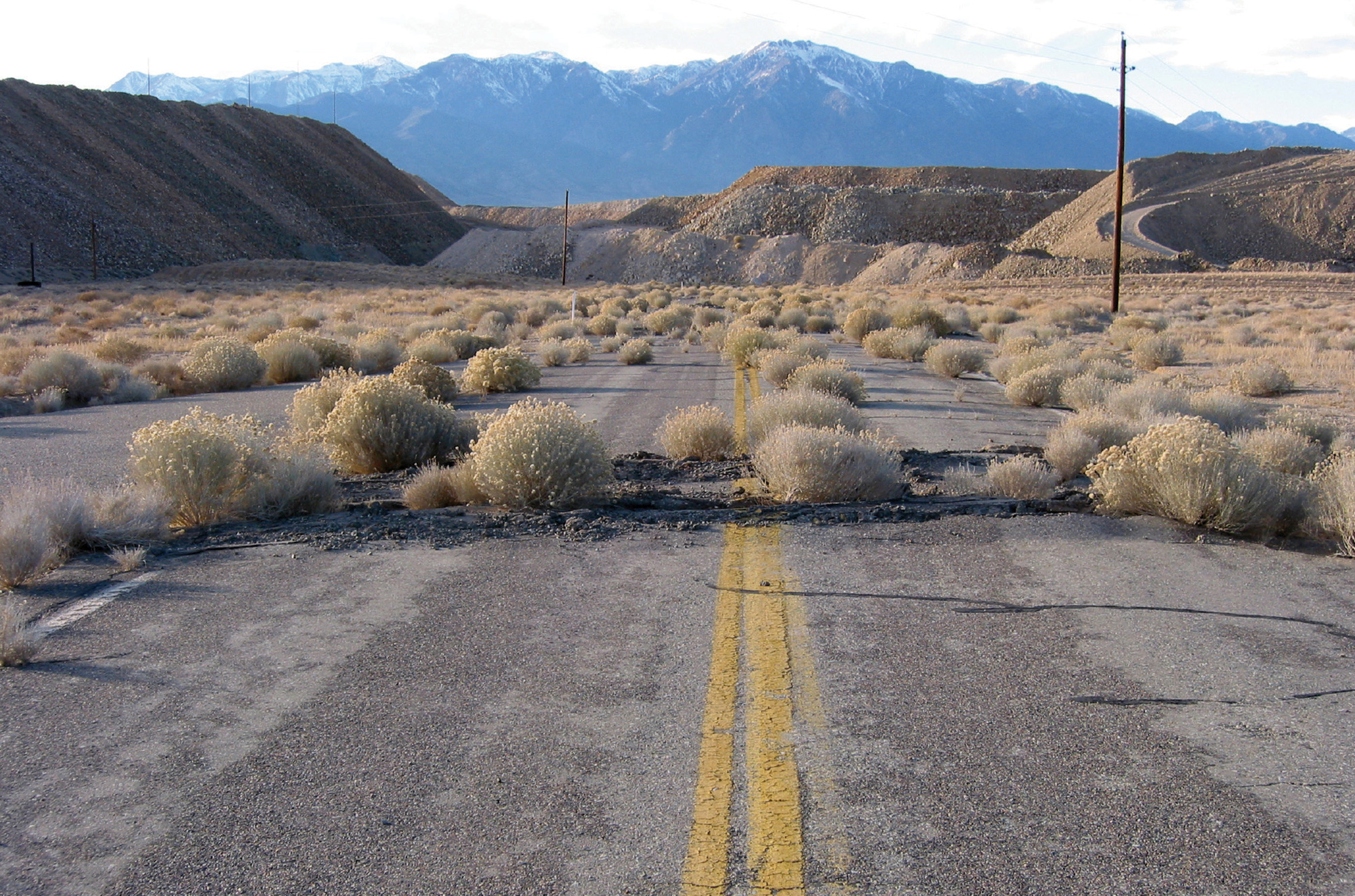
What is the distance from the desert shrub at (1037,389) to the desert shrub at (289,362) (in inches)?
474

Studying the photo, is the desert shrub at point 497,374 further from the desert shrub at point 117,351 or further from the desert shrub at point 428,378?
the desert shrub at point 117,351

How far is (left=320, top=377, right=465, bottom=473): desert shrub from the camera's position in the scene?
29.5 ft

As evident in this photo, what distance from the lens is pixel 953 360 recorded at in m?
17.5

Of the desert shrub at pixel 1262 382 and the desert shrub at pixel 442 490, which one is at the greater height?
the desert shrub at pixel 1262 382

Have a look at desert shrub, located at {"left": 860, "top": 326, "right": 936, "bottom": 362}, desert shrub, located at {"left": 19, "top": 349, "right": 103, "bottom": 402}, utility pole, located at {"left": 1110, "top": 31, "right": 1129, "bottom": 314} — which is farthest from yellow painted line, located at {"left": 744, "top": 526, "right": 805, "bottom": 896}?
utility pole, located at {"left": 1110, "top": 31, "right": 1129, "bottom": 314}

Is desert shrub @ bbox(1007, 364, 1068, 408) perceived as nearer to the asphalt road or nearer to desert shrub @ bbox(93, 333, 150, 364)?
the asphalt road

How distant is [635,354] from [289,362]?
6461 mm

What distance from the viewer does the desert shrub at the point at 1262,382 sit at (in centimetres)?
1495

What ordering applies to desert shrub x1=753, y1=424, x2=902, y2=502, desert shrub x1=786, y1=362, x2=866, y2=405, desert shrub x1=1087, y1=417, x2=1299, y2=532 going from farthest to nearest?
desert shrub x1=786, y1=362, x2=866, y2=405, desert shrub x1=753, y1=424, x2=902, y2=502, desert shrub x1=1087, y1=417, x2=1299, y2=532

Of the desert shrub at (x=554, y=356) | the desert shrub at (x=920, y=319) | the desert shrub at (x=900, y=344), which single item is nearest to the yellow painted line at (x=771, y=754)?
the desert shrub at (x=554, y=356)

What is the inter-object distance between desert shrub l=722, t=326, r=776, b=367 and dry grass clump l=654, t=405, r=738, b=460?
891 centimetres

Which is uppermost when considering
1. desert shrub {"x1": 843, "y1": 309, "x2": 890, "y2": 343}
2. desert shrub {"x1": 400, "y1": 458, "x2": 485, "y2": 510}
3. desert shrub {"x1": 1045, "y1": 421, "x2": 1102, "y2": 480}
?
desert shrub {"x1": 843, "y1": 309, "x2": 890, "y2": 343}

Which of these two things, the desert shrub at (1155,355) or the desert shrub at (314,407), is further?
the desert shrub at (1155,355)

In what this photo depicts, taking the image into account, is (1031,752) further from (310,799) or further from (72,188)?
(72,188)
